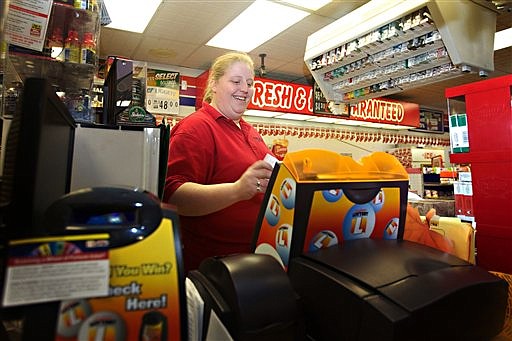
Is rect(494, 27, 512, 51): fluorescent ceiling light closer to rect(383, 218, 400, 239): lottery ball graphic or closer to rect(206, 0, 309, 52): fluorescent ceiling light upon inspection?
rect(206, 0, 309, 52): fluorescent ceiling light

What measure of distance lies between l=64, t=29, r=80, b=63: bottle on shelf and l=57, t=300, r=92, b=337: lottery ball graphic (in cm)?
112

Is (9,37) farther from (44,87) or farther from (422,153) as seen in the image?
(422,153)

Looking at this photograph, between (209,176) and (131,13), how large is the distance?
11.3 feet

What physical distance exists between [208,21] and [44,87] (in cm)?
402

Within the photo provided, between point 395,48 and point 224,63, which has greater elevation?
point 395,48

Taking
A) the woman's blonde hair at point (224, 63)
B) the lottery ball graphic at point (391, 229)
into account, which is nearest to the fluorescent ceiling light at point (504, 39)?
the woman's blonde hair at point (224, 63)

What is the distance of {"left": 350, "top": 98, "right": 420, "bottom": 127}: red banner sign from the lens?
650cm

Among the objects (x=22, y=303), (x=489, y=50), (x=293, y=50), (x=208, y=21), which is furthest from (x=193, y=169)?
(x=293, y=50)

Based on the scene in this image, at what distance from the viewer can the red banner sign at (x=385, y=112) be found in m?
6.50

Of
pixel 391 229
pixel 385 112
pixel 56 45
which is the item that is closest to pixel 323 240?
pixel 391 229

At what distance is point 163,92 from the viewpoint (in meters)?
5.45

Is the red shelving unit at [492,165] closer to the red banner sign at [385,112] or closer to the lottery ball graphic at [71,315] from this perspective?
the lottery ball graphic at [71,315]

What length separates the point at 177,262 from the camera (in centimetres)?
52

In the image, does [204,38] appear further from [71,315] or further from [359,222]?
[71,315]
